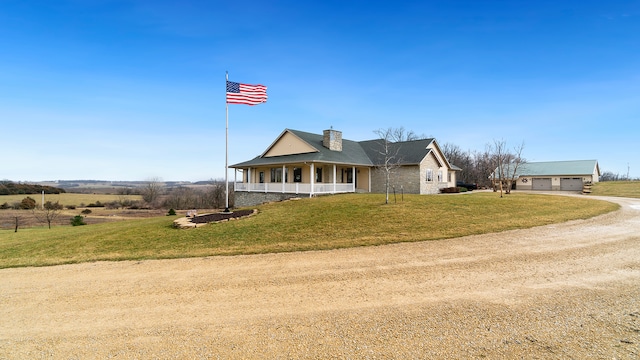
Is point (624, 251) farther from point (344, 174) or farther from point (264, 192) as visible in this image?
point (264, 192)

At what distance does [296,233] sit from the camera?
1206 centimetres

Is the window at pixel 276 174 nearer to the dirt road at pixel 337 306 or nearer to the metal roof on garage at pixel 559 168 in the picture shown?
the dirt road at pixel 337 306

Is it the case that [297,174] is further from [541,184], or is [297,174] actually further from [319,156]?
[541,184]

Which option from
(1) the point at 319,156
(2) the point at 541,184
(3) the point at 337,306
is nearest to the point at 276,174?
(1) the point at 319,156

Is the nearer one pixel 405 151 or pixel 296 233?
pixel 296 233

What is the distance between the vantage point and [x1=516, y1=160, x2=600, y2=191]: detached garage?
136 ft

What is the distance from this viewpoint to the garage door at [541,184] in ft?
143

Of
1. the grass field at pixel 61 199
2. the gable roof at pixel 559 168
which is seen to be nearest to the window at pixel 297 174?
the gable roof at pixel 559 168

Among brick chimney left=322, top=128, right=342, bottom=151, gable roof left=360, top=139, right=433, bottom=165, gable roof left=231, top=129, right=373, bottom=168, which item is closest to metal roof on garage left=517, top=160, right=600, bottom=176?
gable roof left=360, top=139, right=433, bottom=165

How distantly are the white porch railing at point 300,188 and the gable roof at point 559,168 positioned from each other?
114 feet

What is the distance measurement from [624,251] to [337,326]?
1004cm

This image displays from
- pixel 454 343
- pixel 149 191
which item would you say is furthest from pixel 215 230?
pixel 149 191

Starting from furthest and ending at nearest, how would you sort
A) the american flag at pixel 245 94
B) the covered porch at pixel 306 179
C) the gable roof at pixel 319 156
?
the gable roof at pixel 319 156 < the covered porch at pixel 306 179 < the american flag at pixel 245 94

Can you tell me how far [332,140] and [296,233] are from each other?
17649 millimetres
